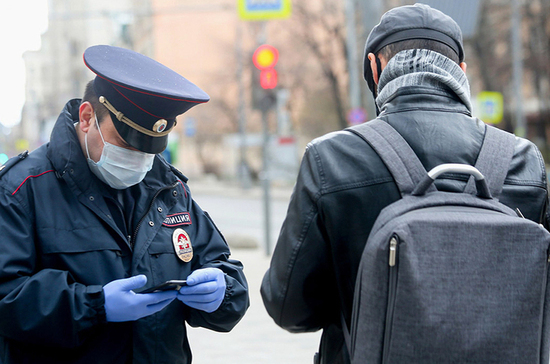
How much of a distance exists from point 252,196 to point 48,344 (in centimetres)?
2669

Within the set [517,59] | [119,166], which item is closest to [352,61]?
[517,59]

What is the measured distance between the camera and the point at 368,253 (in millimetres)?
1673

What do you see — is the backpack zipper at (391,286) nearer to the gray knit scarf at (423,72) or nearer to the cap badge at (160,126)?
the gray knit scarf at (423,72)

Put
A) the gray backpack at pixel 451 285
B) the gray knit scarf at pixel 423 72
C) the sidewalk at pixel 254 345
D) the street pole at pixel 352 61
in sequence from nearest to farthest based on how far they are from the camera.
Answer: the gray backpack at pixel 451 285, the gray knit scarf at pixel 423 72, the sidewalk at pixel 254 345, the street pole at pixel 352 61

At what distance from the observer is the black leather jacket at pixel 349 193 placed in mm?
1853

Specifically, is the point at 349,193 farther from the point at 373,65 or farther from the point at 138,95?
the point at 138,95

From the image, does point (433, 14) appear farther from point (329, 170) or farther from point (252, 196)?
point (252, 196)

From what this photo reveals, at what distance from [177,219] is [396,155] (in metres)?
0.94

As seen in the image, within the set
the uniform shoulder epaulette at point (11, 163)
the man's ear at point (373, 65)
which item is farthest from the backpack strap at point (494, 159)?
the uniform shoulder epaulette at point (11, 163)

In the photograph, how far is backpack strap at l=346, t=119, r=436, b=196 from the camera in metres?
1.79

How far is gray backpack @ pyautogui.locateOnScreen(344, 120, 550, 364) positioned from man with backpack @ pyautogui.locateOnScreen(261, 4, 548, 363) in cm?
8

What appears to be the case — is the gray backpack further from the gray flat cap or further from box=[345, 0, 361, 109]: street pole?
box=[345, 0, 361, 109]: street pole

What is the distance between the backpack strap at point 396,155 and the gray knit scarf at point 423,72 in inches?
6.4

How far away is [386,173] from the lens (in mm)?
1829
